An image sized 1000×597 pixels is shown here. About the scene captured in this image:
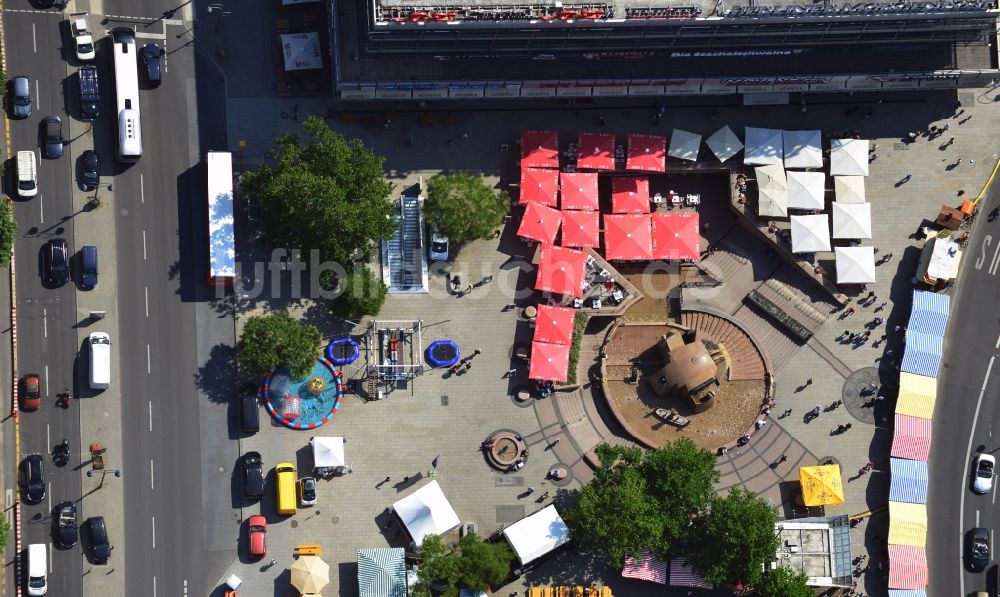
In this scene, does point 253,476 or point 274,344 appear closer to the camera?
point 274,344

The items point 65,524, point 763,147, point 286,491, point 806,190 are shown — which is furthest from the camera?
point 763,147

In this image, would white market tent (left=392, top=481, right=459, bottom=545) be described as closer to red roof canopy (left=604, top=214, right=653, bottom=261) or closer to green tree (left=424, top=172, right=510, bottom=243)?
green tree (left=424, top=172, right=510, bottom=243)

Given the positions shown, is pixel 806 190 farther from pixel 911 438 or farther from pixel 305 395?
pixel 305 395

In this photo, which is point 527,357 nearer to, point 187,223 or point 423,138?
point 423,138

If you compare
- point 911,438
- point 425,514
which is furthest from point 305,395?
point 911,438

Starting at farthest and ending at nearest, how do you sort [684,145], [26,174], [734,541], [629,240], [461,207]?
[684,145] → [629,240] → [26,174] → [461,207] → [734,541]

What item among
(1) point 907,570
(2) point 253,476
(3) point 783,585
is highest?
(2) point 253,476

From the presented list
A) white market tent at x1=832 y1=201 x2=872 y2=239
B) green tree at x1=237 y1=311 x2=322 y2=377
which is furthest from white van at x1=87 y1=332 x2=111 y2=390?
white market tent at x1=832 y1=201 x2=872 y2=239
